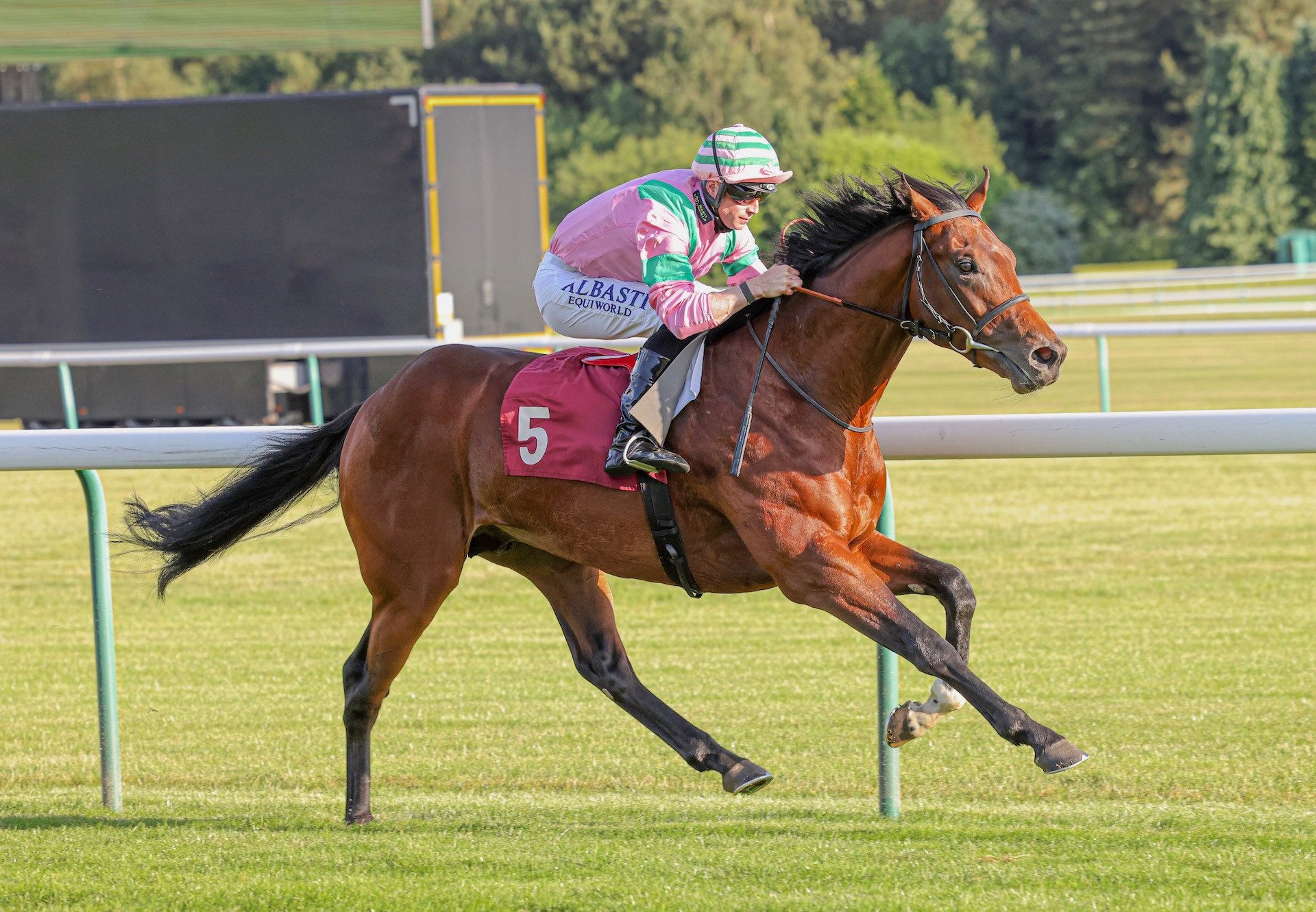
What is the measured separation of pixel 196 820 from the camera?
4.52m

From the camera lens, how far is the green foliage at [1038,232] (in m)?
46.5

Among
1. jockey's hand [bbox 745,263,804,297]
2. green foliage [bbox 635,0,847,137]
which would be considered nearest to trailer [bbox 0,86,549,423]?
jockey's hand [bbox 745,263,804,297]

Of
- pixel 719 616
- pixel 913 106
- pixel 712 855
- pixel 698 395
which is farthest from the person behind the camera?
pixel 913 106

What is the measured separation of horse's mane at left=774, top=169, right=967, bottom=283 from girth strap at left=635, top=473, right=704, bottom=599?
669 millimetres

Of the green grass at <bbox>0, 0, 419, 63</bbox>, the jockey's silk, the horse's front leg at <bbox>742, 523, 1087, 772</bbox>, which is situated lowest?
the horse's front leg at <bbox>742, 523, 1087, 772</bbox>

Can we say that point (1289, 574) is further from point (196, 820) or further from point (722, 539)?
point (196, 820)

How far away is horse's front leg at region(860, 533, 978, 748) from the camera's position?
4.02 metres

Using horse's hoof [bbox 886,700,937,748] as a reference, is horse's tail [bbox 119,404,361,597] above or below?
above

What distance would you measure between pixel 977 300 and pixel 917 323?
184 mm

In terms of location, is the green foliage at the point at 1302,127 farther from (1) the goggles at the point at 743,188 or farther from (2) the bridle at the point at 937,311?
(2) the bridle at the point at 937,311

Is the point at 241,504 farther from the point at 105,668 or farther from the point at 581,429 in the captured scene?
the point at 581,429

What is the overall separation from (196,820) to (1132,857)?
2.49 meters

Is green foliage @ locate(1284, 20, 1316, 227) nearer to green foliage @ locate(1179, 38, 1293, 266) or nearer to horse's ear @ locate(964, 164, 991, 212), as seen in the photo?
green foliage @ locate(1179, 38, 1293, 266)

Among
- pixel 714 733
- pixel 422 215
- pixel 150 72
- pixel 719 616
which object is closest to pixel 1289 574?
pixel 719 616
